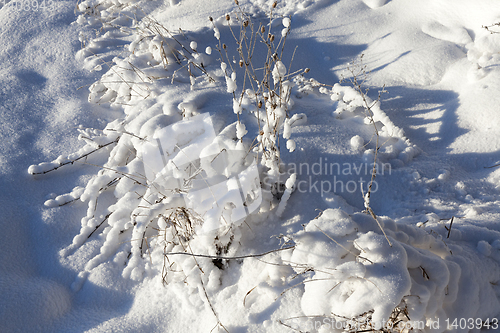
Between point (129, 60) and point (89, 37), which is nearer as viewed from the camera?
point (129, 60)

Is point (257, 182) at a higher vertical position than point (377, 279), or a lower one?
lower

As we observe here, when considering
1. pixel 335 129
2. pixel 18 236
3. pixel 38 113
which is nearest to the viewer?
pixel 18 236

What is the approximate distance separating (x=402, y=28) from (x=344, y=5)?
0.66m

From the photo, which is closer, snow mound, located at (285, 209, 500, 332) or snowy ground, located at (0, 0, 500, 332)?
snow mound, located at (285, 209, 500, 332)

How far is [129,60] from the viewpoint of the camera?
9.03 feet

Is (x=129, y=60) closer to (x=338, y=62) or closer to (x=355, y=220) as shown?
(x=338, y=62)

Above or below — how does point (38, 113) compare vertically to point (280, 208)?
above

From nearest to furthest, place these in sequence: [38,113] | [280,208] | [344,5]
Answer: [280,208] → [38,113] → [344,5]

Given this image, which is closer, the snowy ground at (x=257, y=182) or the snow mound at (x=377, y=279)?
the snow mound at (x=377, y=279)

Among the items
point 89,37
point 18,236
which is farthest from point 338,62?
point 18,236

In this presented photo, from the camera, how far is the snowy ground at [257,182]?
1.23m

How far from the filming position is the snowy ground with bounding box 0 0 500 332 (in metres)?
1.23

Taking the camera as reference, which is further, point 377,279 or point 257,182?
point 257,182

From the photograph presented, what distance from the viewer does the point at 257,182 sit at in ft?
5.90
